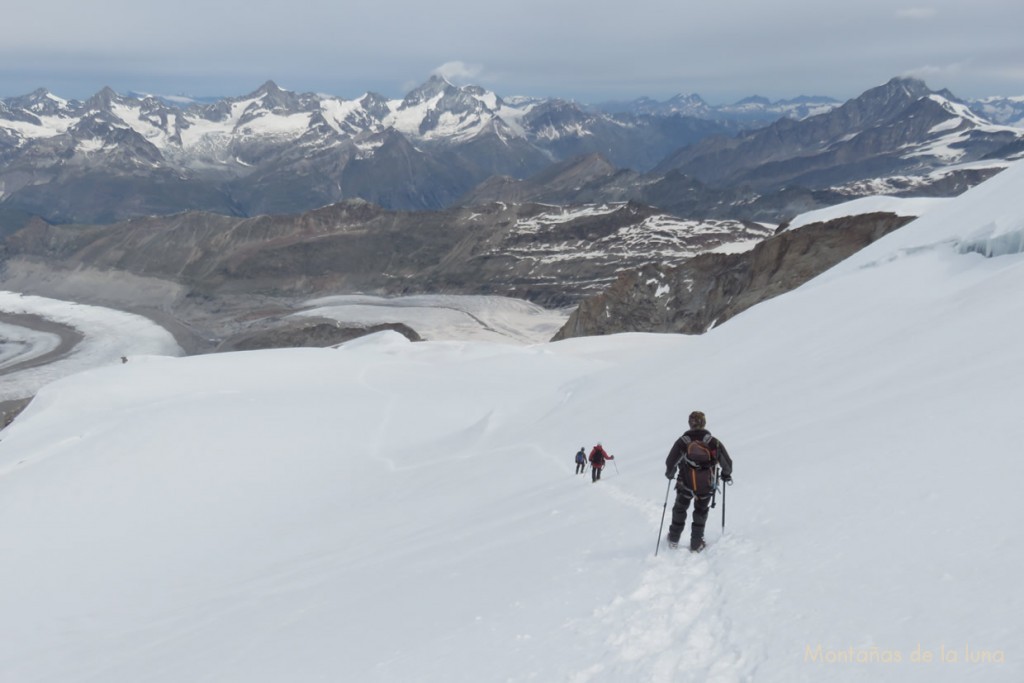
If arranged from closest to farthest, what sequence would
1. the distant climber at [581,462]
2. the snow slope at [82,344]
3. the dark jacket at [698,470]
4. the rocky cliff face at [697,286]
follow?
1. the dark jacket at [698,470]
2. the distant climber at [581,462]
3. the rocky cliff face at [697,286]
4. the snow slope at [82,344]

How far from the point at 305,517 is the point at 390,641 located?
41.2ft

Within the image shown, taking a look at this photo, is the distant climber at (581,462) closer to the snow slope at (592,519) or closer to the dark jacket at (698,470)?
the snow slope at (592,519)

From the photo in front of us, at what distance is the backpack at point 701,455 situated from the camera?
8656mm

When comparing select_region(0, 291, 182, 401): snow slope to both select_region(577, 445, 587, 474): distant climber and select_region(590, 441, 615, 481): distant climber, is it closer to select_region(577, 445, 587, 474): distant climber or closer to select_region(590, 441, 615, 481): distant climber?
select_region(577, 445, 587, 474): distant climber

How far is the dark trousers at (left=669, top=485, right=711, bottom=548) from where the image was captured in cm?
846

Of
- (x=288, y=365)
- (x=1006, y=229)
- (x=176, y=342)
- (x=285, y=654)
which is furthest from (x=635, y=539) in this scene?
(x=176, y=342)

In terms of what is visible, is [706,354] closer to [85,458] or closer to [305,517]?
[305,517]

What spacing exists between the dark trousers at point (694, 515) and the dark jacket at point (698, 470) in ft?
0.27

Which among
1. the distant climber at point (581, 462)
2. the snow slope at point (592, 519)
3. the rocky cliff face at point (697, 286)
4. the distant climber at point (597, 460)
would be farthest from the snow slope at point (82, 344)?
the distant climber at point (597, 460)

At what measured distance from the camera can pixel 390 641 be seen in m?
8.89

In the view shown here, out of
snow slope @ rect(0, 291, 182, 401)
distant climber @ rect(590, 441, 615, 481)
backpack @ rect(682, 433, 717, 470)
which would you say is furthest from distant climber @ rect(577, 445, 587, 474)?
snow slope @ rect(0, 291, 182, 401)

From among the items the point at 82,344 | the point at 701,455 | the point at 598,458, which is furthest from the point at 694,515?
the point at 82,344

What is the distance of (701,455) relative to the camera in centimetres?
866

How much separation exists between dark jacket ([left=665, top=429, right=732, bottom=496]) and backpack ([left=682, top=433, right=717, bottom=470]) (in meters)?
0.03
